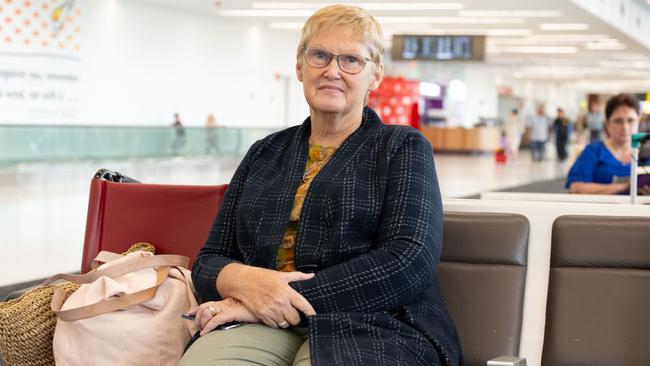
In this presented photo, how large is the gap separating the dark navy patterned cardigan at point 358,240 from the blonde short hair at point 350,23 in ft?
0.81

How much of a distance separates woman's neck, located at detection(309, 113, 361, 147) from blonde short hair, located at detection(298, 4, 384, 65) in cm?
19

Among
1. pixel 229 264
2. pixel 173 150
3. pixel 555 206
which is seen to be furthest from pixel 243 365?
pixel 173 150

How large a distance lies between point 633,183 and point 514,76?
46473 millimetres

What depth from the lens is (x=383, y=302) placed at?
7.52 feet

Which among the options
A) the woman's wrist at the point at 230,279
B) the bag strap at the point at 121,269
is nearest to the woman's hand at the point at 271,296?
the woman's wrist at the point at 230,279

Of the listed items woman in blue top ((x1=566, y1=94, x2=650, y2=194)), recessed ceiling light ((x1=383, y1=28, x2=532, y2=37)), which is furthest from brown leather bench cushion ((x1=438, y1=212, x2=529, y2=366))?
recessed ceiling light ((x1=383, y1=28, x2=532, y2=37))

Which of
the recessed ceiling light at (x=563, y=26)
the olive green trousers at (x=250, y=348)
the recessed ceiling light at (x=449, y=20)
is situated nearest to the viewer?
the olive green trousers at (x=250, y=348)

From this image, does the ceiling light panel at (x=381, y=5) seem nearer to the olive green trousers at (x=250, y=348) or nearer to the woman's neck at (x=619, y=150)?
the woman's neck at (x=619, y=150)

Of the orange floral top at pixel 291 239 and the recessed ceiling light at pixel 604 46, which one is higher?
the recessed ceiling light at pixel 604 46

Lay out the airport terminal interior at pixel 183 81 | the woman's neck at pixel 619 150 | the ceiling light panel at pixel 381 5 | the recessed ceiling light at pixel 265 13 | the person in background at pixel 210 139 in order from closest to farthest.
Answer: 1. the woman's neck at pixel 619 150
2. the airport terminal interior at pixel 183 81
3. the ceiling light panel at pixel 381 5
4. the person in background at pixel 210 139
5. the recessed ceiling light at pixel 265 13

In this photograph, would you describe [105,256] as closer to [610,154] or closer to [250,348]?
[250,348]

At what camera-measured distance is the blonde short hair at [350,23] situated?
2.53 m

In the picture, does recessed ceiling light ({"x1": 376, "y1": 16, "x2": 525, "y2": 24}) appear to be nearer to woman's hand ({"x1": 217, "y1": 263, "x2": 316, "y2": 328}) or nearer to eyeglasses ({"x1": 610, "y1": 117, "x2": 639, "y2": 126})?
eyeglasses ({"x1": 610, "y1": 117, "x2": 639, "y2": 126})

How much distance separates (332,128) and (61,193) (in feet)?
38.4
